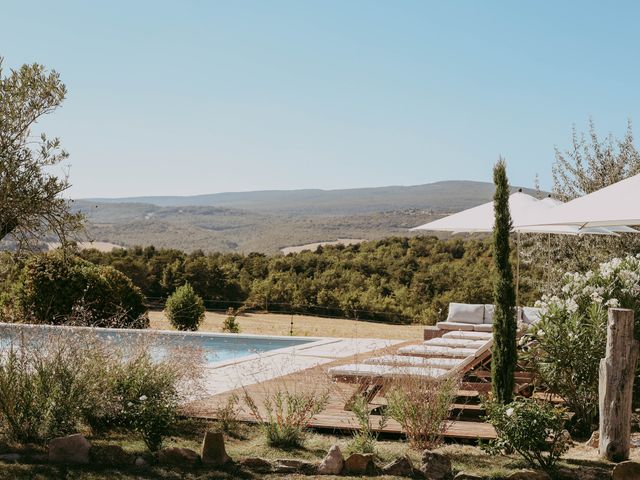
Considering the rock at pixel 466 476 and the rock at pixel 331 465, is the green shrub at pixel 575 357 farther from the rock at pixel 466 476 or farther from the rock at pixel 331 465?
Result: the rock at pixel 331 465

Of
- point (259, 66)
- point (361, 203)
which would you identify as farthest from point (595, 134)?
point (361, 203)

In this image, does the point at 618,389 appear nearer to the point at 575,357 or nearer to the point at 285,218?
the point at 575,357

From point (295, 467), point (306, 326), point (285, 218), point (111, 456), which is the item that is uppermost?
point (285, 218)

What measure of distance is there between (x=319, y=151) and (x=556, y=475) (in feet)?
105

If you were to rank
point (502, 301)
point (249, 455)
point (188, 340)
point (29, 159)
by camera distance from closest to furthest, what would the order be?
point (249, 455) → point (29, 159) → point (502, 301) → point (188, 340)

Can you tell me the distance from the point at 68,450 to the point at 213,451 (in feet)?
3.45

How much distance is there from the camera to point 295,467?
577cm

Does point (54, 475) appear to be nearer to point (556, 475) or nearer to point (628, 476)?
point (556, 475)

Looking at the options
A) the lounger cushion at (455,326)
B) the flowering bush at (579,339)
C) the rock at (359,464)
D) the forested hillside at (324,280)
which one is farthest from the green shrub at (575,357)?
the forested hillside at (324,280)

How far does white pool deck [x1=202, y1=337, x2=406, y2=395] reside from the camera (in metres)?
8.80

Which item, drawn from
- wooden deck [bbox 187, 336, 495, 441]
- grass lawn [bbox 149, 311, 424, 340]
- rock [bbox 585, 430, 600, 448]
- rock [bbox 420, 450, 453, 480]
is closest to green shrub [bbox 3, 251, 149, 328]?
grass lawn [bbox 149, 311, 424, 340]

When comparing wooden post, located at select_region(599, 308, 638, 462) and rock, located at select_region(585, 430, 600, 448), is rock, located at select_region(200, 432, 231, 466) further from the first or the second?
rock, located at select_region(585, 430, 600, 448)

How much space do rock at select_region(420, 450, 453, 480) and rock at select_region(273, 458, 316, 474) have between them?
2.65 feet

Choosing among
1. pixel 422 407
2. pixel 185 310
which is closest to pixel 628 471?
pixel 422 407
